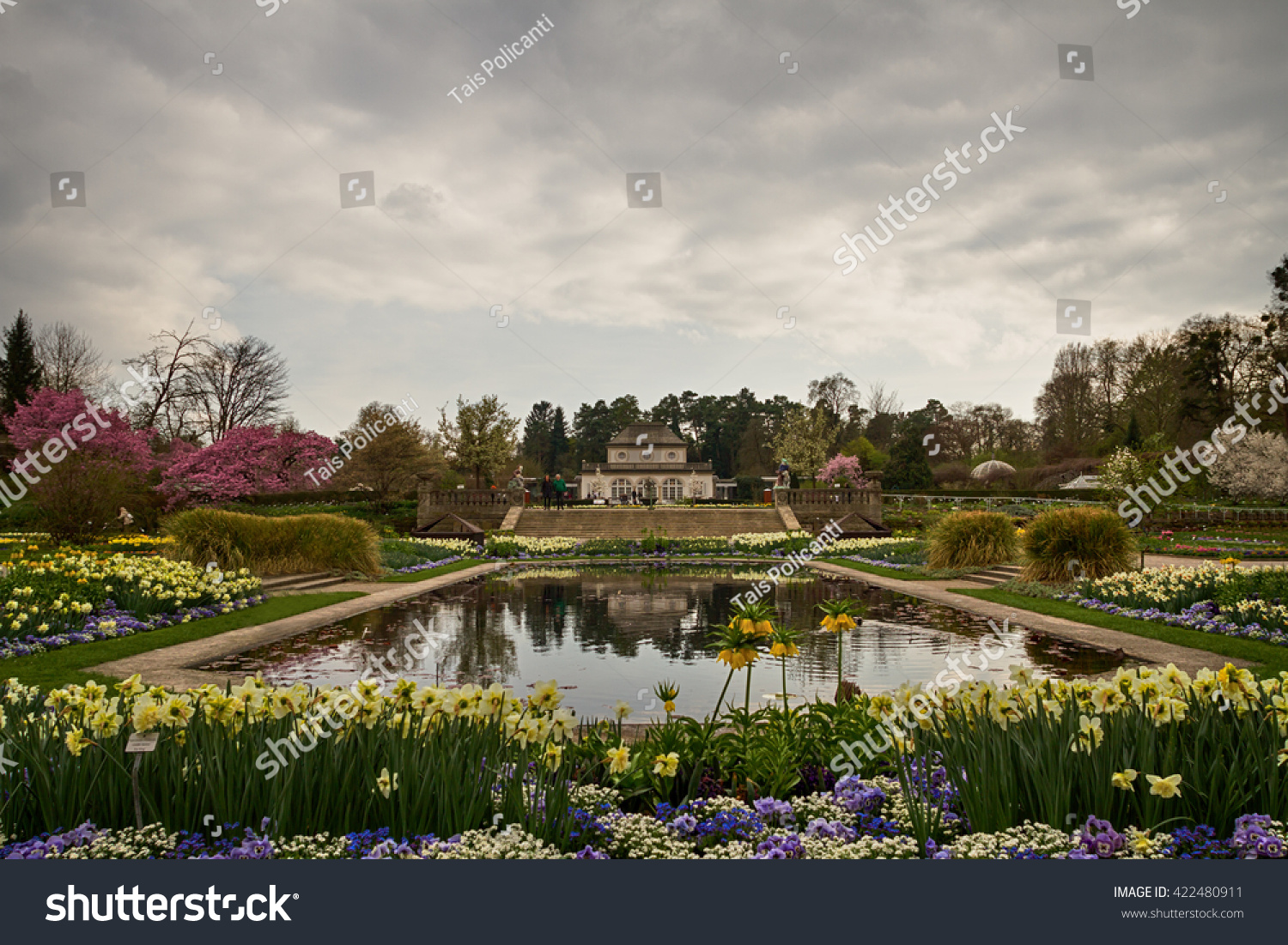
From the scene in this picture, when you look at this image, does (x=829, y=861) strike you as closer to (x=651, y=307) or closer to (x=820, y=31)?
(x=820, y=31)

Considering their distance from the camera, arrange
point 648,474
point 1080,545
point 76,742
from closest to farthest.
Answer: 1. point 76,742
2. point 1080,545
3. point 648,474

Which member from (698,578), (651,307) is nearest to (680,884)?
(698,578)

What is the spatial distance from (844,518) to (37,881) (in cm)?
3050

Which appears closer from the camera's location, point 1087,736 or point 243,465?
point 1087,736

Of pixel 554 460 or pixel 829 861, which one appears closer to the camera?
pixel 829 861

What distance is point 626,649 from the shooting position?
8.64 m

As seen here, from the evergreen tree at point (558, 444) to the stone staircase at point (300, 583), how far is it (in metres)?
64.0

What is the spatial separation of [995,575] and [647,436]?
50227mm

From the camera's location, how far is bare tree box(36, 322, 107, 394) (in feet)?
135

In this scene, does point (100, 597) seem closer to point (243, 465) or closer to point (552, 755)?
point (552, 755)

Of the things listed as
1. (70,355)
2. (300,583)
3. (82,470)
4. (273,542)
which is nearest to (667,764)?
(300,583)

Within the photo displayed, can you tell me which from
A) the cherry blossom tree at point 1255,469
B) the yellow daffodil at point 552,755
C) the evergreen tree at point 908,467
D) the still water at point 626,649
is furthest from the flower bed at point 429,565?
the cherry blossom tree at point 1255,469

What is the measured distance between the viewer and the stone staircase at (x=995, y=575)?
48.7 ft

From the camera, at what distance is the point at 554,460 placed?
8162 cm
